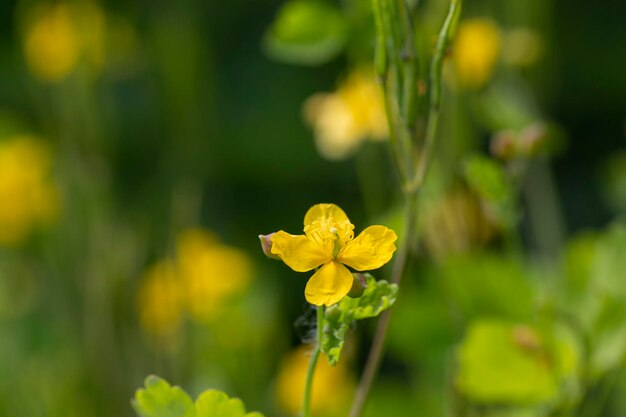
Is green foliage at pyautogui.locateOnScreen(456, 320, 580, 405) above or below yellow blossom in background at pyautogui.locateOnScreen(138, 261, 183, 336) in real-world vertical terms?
above

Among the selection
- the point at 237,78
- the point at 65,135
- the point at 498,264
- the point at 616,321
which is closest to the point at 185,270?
the point at 65,135

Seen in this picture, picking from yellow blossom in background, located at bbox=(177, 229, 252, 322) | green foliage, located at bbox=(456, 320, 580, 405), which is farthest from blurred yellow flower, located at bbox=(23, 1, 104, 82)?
green foliage, located at bbox=(456, 320, 580, 405)

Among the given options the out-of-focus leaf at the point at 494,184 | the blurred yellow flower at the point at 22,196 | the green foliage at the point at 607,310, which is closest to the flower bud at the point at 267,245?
the out-of-focus leaf at the point at 494,184

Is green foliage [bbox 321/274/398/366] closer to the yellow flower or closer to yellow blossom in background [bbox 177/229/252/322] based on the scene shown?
the yellow flower

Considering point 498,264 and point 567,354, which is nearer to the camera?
point 567,354

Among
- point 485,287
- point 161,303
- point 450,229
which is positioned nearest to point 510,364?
point 485,287

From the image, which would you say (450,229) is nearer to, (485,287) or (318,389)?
(485,287)

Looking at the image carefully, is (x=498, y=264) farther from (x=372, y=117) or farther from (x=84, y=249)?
(x=84, y=249)
